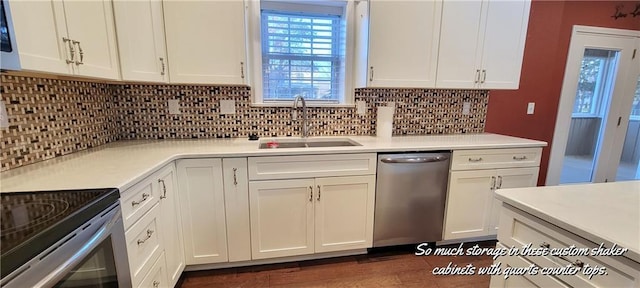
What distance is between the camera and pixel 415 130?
258cm

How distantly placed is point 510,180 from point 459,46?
1145mm

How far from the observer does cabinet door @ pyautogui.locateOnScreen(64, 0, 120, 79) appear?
3.98ft

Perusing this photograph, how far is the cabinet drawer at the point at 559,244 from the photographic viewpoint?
72 centimetres

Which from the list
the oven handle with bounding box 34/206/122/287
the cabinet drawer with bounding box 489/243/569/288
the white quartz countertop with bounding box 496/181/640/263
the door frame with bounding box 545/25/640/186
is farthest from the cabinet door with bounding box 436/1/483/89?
the oven handle with bounding box 34/206/122/287

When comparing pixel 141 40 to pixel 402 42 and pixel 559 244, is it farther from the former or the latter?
pixel 559 244

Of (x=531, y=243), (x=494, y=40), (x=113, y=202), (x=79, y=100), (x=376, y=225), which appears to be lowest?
(x=376, y=225)

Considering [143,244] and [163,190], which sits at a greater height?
[163,190]

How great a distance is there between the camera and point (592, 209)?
93 cm

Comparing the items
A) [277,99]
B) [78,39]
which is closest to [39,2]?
[78,39]

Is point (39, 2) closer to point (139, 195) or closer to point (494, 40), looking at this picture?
point (139, 195)

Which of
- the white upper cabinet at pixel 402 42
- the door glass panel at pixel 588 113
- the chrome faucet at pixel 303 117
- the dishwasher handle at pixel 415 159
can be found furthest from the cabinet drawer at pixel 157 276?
the door glass panel at pixel 588 113

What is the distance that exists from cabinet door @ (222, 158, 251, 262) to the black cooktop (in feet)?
2.49

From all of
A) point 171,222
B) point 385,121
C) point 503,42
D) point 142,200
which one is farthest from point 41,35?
point 503,42

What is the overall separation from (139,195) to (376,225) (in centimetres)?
151
